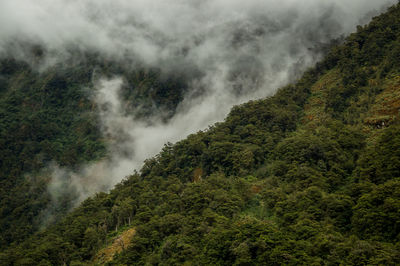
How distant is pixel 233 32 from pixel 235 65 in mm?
18259

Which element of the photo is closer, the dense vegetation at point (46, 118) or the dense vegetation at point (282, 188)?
the dense vegetation at point (282, 188)

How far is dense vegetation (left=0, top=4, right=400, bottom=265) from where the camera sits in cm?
3059

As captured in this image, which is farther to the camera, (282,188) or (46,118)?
(46,118)

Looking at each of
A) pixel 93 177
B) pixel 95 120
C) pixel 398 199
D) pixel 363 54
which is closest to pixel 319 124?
pixel 363 54

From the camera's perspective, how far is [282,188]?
144 ft

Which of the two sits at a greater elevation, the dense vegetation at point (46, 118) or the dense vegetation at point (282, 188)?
the dense vegetation at point (46, 118)

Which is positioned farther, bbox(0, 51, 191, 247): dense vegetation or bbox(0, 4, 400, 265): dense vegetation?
bbox(0, 51, 191, 247): dense vegetation

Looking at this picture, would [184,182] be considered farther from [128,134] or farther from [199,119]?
[128,134]

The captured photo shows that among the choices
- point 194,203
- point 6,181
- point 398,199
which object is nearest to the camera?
point 398,199

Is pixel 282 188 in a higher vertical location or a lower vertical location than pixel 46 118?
lower

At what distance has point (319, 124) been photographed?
2312 inches

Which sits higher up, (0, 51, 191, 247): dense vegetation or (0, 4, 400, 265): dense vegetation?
(0, 51, 191, 247): dense vegetation

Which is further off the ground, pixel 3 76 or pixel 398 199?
pixel 3 76

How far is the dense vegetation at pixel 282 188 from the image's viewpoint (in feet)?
100
